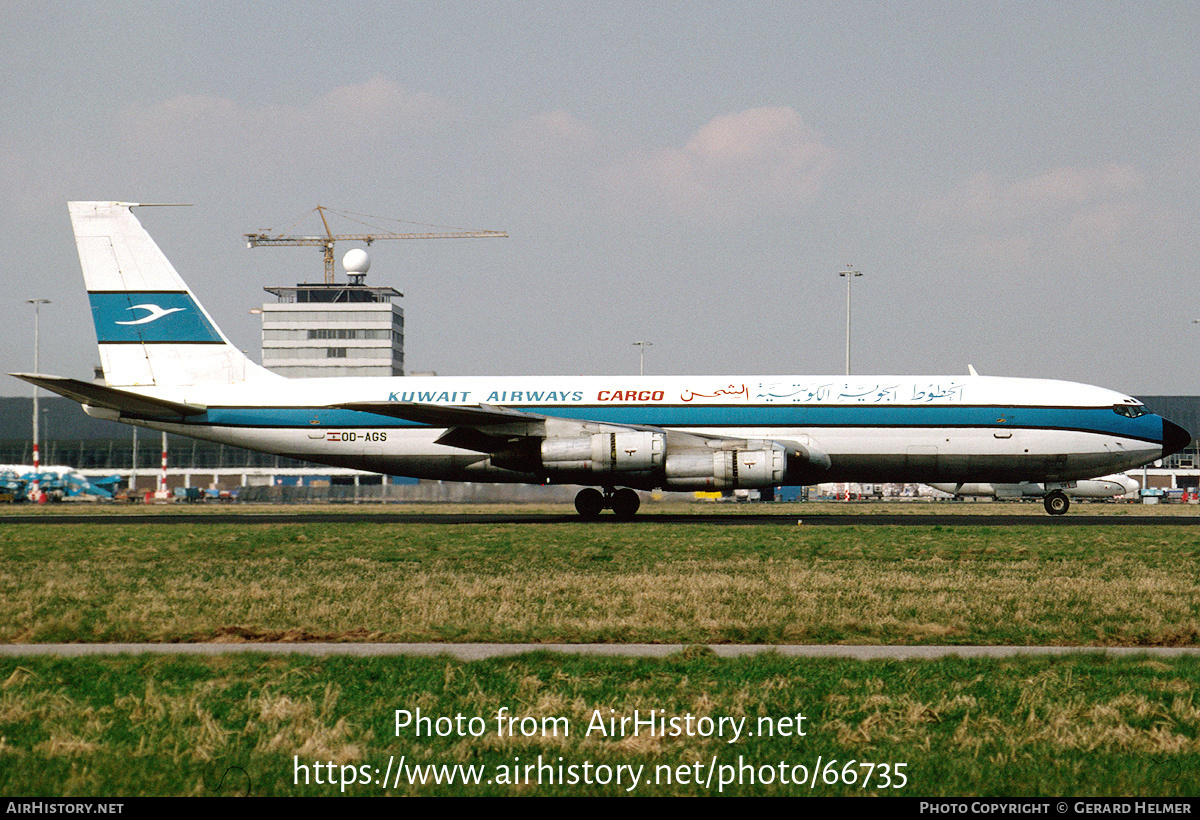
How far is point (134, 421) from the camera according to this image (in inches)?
1420

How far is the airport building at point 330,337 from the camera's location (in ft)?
526

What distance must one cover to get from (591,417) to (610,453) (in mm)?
2912

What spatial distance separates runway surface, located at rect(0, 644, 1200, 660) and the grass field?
39cm

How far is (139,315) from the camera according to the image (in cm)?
3734

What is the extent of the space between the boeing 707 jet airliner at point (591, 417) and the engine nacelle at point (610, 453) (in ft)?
0.21

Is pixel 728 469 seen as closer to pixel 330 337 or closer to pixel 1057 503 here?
pixel 1057 503

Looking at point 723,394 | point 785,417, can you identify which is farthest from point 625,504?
point 785,417

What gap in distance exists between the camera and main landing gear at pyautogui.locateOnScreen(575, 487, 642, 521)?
36.4 m

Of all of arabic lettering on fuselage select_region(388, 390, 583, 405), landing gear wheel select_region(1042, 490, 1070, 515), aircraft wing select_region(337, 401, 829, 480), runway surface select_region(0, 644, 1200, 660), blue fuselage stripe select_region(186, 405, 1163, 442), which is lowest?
runway surface select_region(0, 644, 1200, 660)

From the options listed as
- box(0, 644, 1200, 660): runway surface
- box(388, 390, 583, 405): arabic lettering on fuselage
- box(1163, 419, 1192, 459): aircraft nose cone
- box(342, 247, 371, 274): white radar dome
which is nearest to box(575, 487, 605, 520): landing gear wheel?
box(388, 390, 583, 405): arabic lettering on fuselage

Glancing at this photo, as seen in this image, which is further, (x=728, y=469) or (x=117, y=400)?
(x=117, y=400)

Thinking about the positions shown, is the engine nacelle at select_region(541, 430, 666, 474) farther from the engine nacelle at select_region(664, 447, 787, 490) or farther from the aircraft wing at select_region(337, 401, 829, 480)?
the engine nacelle at select_region(664, 447, 787, 490)
